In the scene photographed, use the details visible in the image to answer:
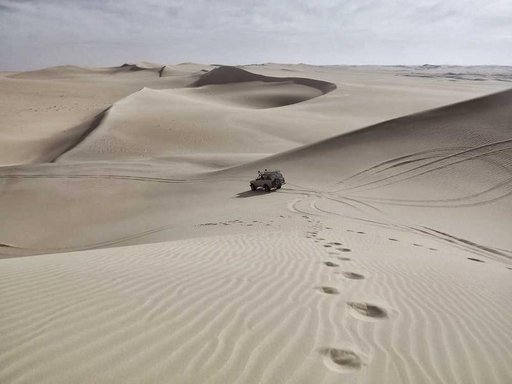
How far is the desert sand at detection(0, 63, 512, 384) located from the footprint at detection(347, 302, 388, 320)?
3 cm

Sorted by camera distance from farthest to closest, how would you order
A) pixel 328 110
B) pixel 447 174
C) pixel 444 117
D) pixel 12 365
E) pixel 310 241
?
pixel 328 110 < pixel 444 117 < pixel 447 174 < pixel 310 241 < pixel 12 365

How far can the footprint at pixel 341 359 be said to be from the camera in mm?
2836

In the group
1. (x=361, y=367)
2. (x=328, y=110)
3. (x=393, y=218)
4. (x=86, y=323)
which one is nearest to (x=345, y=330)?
(x=361, y=367)

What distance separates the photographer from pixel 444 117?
21.2m

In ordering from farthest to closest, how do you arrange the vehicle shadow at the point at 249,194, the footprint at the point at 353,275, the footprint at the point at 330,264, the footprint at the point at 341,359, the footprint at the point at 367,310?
the vehicle shadow at the point at 249,194 → the footprint at the point at 330,264 → the footprint at the point at 353,275 → the footprint at the point at 367,310 → the footprint at the point at 341,359

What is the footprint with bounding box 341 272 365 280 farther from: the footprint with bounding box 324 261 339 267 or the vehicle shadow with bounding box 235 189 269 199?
the vehicle shadow with bounding box 235 189 269 199

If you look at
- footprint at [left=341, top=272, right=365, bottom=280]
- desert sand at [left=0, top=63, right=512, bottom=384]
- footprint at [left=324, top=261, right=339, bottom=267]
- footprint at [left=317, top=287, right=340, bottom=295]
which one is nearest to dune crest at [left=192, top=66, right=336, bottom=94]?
desert sand at [left=0, top=63, right=512, bottom=384]

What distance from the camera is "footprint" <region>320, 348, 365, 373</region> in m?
2.84

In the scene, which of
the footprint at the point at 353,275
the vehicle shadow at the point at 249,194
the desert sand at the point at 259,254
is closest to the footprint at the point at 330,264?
the desert sand at the point at 259,254

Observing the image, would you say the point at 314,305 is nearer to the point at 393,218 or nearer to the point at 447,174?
the point at 393,218

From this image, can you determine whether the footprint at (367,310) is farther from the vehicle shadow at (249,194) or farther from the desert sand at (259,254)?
the vehicle shadow at (249,194)

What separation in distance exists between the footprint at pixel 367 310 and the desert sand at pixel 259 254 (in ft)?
0.09

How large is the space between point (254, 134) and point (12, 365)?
29.8m

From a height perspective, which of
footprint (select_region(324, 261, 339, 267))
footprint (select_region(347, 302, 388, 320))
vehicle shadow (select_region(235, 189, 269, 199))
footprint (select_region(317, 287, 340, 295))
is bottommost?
vehicle shadow (select_region(235, 189, 269, 199))
